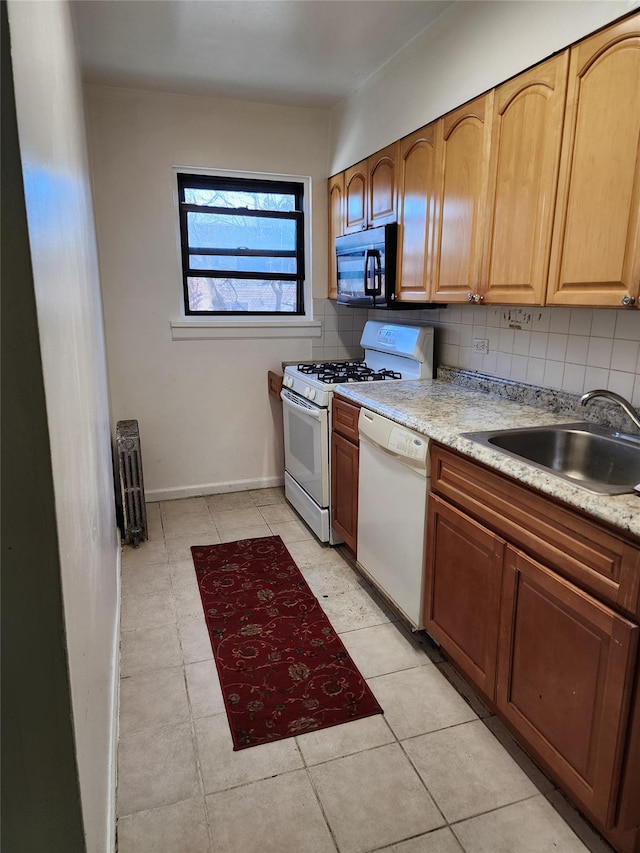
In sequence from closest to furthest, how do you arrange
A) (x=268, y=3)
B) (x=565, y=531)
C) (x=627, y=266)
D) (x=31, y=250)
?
(x=31, y=250) → (x=565, y=531) → (x=627, y=266) → (x=268, y=3)

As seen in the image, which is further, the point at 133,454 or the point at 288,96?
the point at 288,96

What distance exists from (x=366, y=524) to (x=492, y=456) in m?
1.05

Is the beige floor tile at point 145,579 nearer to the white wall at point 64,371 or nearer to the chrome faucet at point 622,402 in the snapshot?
the white wall at point 64,371

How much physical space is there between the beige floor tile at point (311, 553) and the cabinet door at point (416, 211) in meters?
1.47

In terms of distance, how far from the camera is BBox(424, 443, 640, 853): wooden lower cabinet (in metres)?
1.27

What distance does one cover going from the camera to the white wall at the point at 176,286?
328 centimetres

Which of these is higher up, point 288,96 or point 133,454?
point 288,96

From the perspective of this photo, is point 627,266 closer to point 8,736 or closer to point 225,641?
point 8,736

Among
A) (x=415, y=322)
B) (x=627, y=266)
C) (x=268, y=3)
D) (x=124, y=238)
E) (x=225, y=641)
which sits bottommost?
(x=225, y=641)

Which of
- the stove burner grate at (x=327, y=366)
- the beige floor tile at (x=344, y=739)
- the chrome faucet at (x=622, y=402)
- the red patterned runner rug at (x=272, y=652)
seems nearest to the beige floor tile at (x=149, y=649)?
the red patterned runner rug at (x=272, y=652)

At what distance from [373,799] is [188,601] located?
1.32 metres

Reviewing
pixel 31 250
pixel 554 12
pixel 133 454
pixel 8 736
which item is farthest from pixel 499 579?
pixel 133 454

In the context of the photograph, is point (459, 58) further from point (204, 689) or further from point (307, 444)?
point (204, 689)

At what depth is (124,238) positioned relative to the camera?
3359 mm
